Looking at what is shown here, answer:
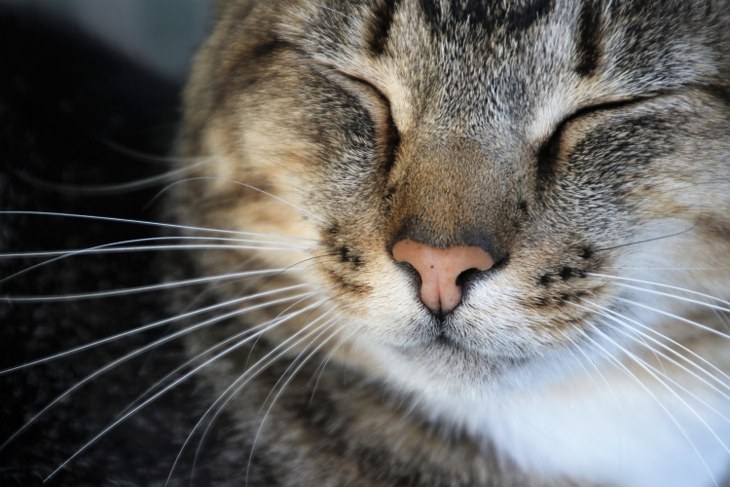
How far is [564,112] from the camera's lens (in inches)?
31.6

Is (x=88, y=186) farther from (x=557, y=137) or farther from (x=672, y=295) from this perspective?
(x=672, y=295)

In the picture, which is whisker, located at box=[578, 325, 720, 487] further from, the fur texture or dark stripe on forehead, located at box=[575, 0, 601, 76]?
dark stripe on forehead, located at box=[575, 0, 601, 76]

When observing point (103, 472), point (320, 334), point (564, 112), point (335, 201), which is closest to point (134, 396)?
point (103, 472)

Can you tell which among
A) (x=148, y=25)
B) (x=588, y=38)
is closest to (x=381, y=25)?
(x=588, y=38)

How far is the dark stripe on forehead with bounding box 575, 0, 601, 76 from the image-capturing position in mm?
786

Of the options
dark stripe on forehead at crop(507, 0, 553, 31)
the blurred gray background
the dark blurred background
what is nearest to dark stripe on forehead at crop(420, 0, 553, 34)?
dark stripe on forehead at crop(507, 0, 553, 31)

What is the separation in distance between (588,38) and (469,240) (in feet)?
0.72

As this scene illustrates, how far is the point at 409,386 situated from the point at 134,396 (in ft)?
1.07

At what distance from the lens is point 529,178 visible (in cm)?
79

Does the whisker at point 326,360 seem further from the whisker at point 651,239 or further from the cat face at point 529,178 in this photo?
the whisker at point 651,239

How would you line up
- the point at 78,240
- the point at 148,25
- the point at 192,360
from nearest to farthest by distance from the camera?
the point at 192,360 → the point at 78,240 → the point at 148,25

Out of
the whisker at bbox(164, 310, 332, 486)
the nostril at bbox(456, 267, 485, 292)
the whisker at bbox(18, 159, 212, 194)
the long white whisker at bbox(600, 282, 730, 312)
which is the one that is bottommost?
the whisker at bbox(164, 310, 332, 486)

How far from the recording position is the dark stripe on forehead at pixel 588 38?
786mm

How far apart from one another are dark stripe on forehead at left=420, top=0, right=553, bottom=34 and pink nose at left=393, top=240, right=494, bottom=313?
21 centimetres
